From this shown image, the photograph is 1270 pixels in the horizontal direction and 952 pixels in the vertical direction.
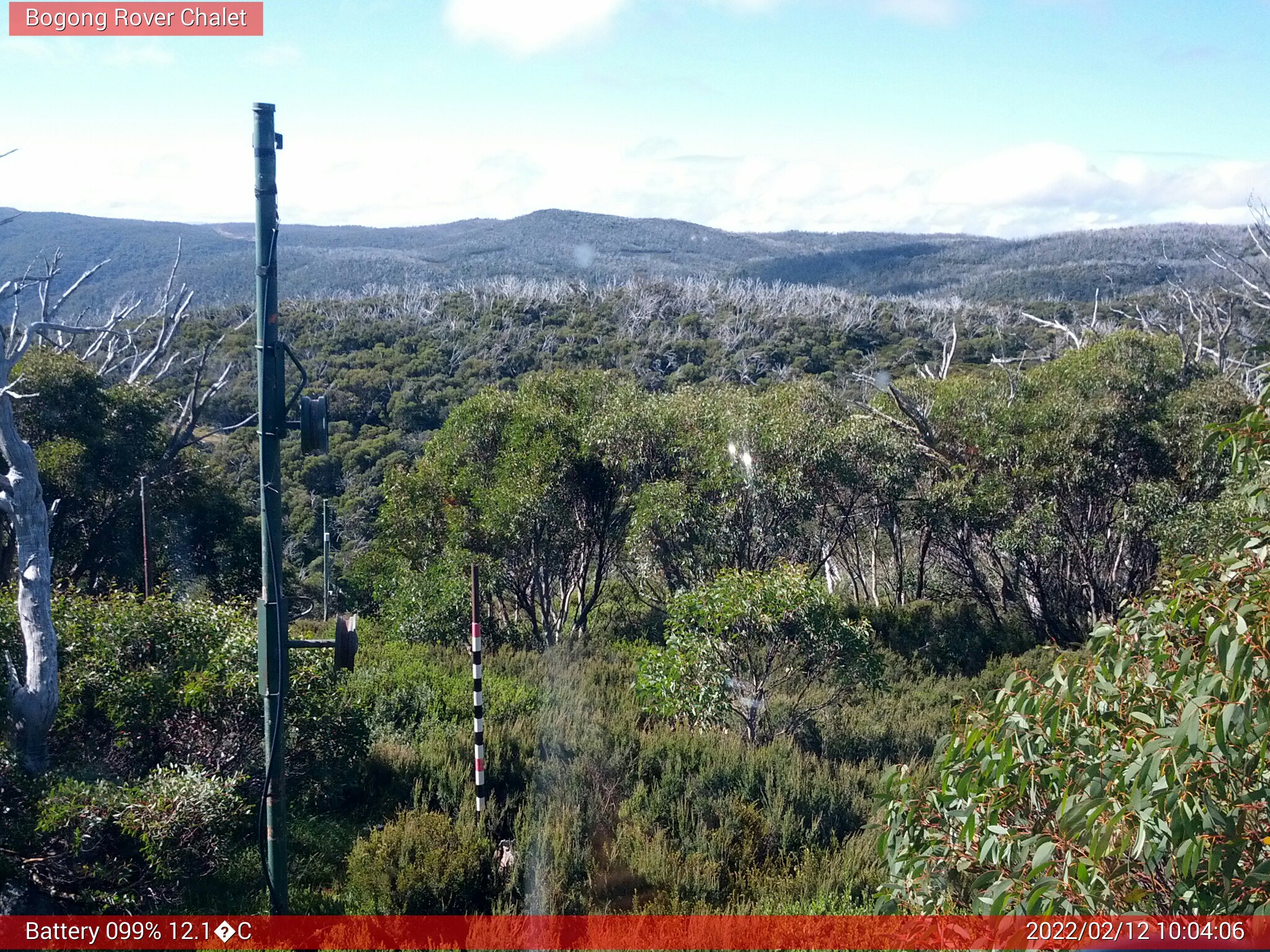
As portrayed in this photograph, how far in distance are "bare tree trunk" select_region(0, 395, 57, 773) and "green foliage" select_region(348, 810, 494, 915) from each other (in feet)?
6.92

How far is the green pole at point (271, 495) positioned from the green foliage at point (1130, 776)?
8.49 feet

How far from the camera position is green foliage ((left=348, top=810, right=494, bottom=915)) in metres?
5.38

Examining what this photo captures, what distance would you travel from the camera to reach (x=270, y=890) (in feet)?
14.5

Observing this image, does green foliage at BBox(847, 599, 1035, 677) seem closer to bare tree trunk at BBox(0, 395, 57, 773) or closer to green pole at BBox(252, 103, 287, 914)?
bare tree trunk at BBox(0, 395, 57, 773)

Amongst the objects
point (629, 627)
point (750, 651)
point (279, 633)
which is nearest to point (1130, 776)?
point (279, 633)

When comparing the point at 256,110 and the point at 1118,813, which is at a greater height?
the point at 256,110

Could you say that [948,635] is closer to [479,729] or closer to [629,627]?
[629,627]

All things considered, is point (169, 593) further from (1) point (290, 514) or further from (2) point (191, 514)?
(1) point (290, 514)

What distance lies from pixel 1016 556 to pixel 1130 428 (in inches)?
82.2

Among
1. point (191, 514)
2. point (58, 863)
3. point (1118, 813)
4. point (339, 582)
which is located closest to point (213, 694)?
point (58, 863)

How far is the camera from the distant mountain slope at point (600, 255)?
55719 millimetres

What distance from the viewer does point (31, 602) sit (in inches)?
245

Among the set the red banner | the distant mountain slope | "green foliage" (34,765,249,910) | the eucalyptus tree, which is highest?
the distant mountain slope

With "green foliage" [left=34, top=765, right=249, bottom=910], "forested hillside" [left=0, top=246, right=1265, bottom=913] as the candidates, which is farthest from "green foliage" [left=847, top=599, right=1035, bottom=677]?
"green foliage" [left=34, top=765, right=249, bottom=910]
